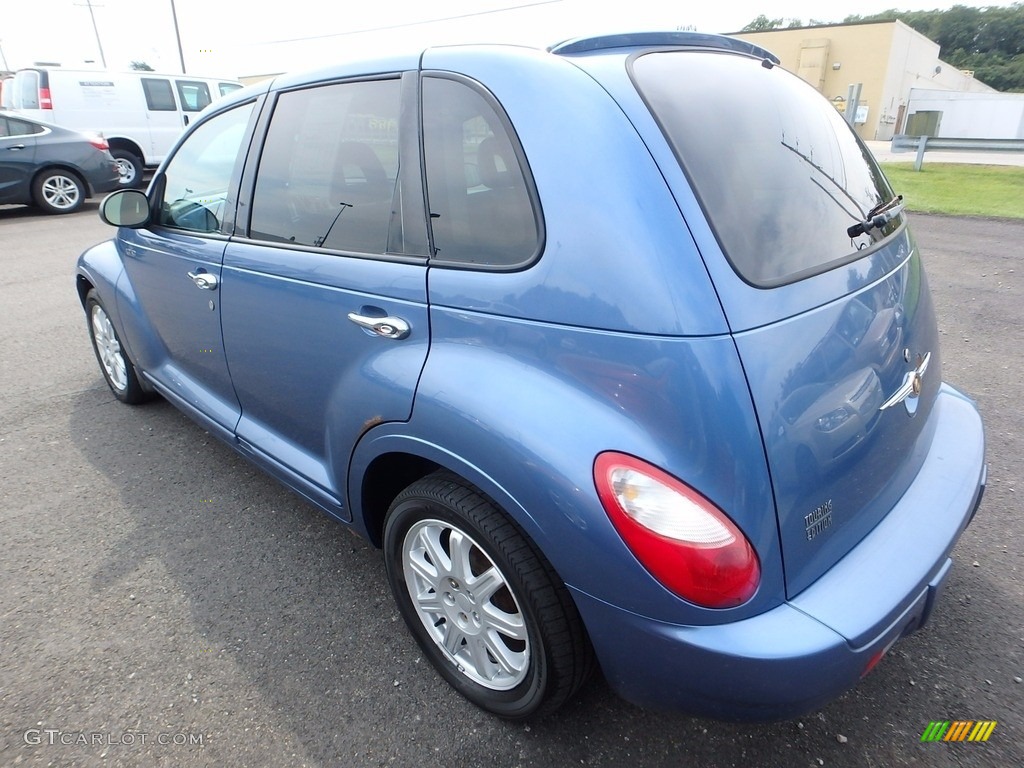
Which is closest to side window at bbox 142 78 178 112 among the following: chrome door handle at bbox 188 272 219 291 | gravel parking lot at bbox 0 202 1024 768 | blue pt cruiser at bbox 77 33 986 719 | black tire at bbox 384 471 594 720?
gravel parking lot at bbox 0 202 1024 768

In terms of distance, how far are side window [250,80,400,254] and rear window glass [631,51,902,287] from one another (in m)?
0.82

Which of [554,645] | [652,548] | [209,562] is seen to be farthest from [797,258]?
[209,562]

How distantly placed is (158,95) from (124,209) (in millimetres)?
11756

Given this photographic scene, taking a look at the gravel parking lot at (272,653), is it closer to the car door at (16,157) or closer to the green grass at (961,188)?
the green grass at (961,188)

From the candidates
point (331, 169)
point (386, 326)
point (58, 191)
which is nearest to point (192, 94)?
point (58, 191)

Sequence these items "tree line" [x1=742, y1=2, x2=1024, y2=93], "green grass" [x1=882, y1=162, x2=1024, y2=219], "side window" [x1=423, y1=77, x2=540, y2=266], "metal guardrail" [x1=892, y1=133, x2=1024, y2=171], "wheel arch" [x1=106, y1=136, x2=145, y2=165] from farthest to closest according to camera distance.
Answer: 1. "tree line" [x1=742, y1=2, x2=1024, y2=93]
2. "wheel arch" [x1=106, y1=136, x2=145, y2=165]
3. "metal guardrail" [x1=892, y1=133, x2=1024, y2=171]
4. "green grass" [x1=882, y1=162, x2=1024, y2=219]
5. "side window" [x1=423, y1=77, x2=540, y2=266]

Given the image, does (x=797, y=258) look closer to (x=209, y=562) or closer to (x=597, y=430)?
(x=597, y=430)

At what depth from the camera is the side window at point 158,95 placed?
40.8 ft

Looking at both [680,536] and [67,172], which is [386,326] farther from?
[67,172]

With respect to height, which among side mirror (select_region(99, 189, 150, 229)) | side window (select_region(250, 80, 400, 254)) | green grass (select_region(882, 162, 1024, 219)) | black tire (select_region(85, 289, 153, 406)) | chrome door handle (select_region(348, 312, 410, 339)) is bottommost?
green grass (select_region(882, 162, 1024, 219))

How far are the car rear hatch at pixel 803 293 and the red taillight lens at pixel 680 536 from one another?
0.43 feet

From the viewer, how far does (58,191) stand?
10.7 m

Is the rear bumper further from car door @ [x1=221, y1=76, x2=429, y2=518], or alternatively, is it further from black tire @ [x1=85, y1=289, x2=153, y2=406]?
black tire @ [x1=85, y1=289, x2=153, y2=406]

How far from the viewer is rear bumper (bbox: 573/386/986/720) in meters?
1.38
